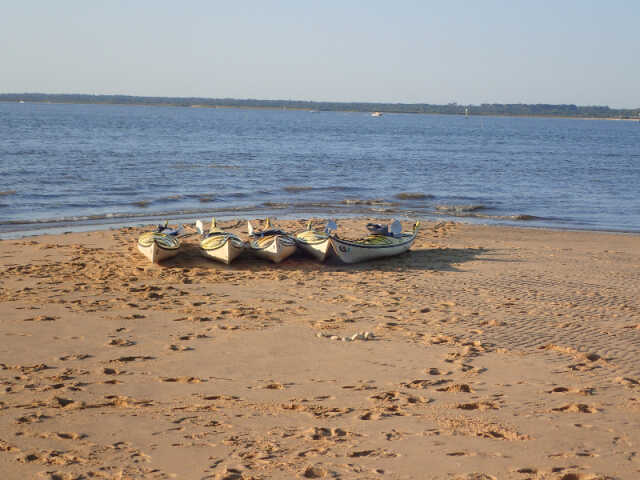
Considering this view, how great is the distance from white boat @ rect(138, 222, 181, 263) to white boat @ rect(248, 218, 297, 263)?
164cm

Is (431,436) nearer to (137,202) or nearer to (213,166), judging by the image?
(137,202)

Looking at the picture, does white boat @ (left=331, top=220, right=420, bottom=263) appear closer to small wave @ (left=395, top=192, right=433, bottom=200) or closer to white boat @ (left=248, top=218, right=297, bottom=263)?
white boat @ (left=248, top=218, right=297, bottom=263)

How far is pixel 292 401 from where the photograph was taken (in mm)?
7781

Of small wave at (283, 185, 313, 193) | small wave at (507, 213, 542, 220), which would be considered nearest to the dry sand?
small wave at (507, 213, 542, 220)

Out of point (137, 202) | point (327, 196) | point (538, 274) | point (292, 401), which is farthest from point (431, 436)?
point (327, 196)

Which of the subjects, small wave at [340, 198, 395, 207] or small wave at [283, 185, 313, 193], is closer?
small wave at [340, 198, 395, 207]

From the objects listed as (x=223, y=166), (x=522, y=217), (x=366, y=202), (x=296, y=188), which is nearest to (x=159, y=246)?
(x=366, y=202)

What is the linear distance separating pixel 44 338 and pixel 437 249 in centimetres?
1031

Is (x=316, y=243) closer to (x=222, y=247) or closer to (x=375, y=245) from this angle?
(x=375, y=245)

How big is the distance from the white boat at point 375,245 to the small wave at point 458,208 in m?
10.2

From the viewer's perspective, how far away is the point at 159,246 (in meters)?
14.6

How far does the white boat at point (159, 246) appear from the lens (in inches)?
575

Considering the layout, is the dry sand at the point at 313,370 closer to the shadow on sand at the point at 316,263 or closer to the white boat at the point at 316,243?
the shadow on sand at the point at 316,263

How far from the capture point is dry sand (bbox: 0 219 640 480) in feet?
21.1
